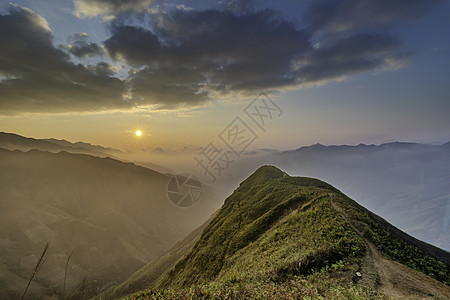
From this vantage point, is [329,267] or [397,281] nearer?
[397,281]

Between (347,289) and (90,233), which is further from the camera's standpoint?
(90,233)

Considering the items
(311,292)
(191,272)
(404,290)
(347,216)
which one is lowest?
(191,272)

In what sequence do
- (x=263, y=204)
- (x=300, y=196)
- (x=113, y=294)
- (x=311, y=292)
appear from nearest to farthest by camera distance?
(x=311, y=292) < (x=300, y=196) < (x=263, y=204) < (x=113, y=294)

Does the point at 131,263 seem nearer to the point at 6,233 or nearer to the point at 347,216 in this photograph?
the point at 6,233

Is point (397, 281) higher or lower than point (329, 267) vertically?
higher

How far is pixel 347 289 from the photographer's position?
1371 centimetres

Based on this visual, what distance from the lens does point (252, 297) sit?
471 inches

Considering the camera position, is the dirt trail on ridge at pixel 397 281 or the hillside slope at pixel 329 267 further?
the dirt trail on ridge at pixel 397 281

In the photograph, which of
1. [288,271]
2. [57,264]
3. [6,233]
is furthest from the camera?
[6,233]

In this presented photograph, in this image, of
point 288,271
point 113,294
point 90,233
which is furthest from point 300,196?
point 90,233

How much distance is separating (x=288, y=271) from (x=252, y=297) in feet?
21.7

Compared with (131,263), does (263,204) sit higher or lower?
higher

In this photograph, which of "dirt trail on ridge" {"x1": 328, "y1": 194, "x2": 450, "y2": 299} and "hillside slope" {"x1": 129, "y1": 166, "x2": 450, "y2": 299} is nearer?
"hillside slope" {"x1": 129, "y1": 166, "x2": 450, "y2": 299}

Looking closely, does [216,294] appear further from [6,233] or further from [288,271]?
[6,233]
